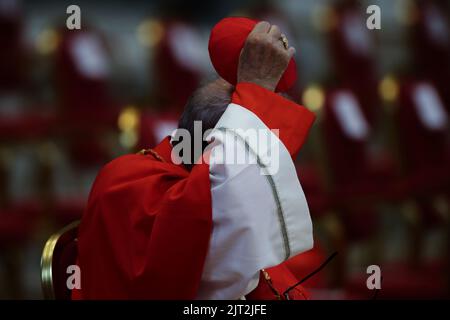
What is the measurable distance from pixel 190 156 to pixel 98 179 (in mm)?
104

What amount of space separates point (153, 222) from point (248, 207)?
9 centimetres

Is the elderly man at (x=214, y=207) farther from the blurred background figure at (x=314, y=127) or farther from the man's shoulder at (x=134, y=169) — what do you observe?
the blurred background figure at (x=314, y=127)

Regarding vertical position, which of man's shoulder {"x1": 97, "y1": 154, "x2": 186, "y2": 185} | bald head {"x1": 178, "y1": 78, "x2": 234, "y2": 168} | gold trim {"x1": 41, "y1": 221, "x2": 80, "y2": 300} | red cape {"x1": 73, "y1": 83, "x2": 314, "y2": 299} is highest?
bald head {"x1": 178, "y1": 78, "x2": 234, "y2": 168}

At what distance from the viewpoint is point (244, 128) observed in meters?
0.92

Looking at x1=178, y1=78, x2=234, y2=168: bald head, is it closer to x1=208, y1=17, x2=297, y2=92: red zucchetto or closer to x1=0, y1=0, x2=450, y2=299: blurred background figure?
x1=208, y1=17, x2=297, y2=92: red zucchetto

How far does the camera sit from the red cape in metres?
0.87

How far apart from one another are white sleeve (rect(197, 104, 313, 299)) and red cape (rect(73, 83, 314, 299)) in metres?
0.01

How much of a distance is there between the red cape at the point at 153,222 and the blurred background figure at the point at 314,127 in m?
0.52

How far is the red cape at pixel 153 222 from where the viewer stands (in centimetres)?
87

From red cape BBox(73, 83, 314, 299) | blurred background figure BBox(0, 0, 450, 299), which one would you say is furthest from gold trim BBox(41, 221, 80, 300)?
blurred background figure BBox(0, 0, 450, 299)

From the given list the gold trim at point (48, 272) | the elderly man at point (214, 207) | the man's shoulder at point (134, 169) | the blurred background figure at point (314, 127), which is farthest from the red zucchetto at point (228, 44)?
the blurred background figure at point (314, 127)

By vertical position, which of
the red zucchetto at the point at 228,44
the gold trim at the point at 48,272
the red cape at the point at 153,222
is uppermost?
the red zucchetto at the point at 228,44

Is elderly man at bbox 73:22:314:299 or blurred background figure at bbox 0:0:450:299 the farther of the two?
blurred background figure at bbox 0:0:450:299
